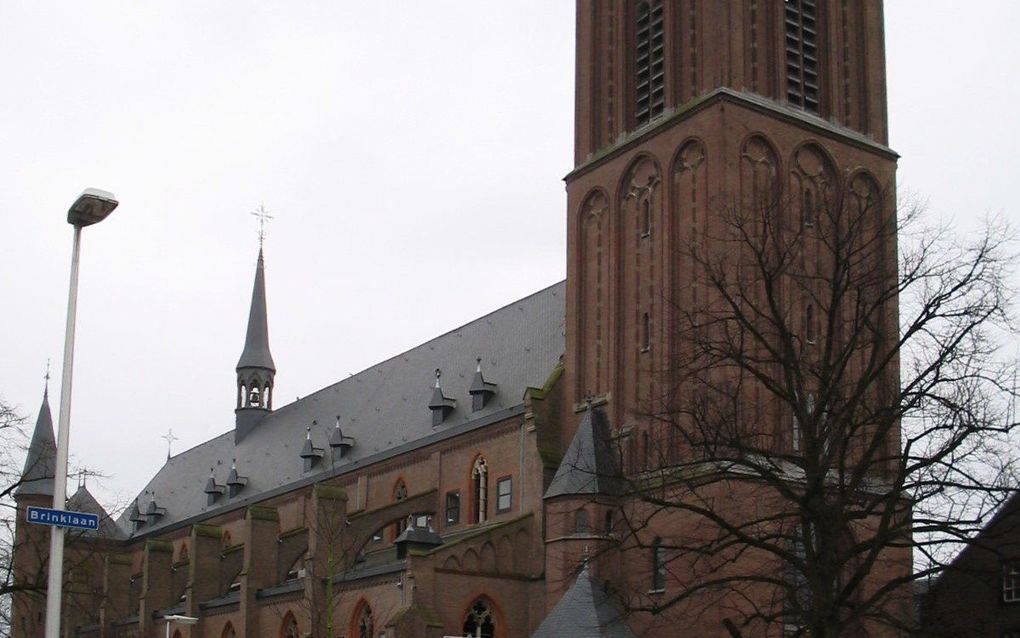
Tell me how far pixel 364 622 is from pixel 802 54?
25.0 m

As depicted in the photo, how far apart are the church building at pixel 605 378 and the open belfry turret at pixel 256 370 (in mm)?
24563

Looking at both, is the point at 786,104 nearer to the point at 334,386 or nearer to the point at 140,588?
the point at 334,386

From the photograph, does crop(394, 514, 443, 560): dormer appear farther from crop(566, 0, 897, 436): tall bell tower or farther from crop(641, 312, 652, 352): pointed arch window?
crop(641, 312, 652, 352): pointed arch window

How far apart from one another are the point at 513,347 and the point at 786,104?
16.1 meters

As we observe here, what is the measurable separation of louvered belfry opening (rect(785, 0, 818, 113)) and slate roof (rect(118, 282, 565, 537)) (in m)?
12.8

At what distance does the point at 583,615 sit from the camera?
42.4m

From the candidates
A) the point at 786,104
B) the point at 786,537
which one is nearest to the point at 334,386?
the point at 786,104

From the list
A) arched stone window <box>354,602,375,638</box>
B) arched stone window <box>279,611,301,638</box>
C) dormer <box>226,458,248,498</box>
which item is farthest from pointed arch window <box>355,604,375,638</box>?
dormer <box>226,458,248,498</box>

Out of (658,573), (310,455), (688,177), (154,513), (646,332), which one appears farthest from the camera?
(154,513)

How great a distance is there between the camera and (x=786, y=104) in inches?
1834

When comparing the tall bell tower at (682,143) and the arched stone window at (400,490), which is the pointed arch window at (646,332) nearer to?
the tall bell tower at (682,143)

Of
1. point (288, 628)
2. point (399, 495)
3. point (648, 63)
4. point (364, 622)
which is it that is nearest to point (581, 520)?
point (364, 622)

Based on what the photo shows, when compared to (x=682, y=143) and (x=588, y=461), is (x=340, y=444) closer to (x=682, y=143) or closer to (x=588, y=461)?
(x=588, y=461)

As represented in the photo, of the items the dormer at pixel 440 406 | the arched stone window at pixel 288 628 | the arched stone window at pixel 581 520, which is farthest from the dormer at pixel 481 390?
the arched stone window at pixel 288 628
